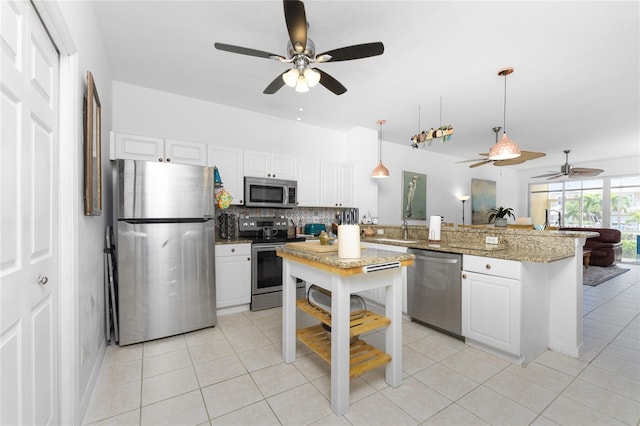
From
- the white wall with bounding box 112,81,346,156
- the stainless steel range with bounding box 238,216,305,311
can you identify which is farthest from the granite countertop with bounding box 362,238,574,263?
the white wall with bounding box 112,81,346,156

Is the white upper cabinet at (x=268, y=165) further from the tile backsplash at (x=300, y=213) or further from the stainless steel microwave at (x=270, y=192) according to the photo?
the tile backsplash at (x=300, y=213)

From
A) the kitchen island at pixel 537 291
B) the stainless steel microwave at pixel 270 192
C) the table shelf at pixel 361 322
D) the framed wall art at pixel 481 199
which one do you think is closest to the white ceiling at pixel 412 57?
the stainless steel microwave at pixel 270 192

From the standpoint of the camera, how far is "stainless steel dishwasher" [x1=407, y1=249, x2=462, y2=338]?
2605 mm

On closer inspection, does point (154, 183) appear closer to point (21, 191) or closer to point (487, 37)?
point (21, 191)

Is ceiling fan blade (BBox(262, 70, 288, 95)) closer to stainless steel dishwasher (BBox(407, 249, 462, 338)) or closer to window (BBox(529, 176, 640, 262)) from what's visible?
stainless steel dishwasher (BBox(407, 249, 462, 338))

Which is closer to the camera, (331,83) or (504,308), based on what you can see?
(504,308)

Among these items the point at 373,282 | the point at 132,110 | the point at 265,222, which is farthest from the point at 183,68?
the point at 373,282

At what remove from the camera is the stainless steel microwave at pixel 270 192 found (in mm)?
3705

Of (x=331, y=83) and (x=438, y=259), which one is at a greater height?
(x=331, y=83)

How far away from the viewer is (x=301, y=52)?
2021 millimetres

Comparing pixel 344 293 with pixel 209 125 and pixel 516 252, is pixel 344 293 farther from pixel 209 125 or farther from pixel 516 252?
pixel 209 125

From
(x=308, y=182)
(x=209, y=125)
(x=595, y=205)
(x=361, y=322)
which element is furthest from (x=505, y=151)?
(x=595, y=205)

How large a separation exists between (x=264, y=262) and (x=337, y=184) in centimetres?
185

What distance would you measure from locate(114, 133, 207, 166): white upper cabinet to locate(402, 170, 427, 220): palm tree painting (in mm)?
4120
